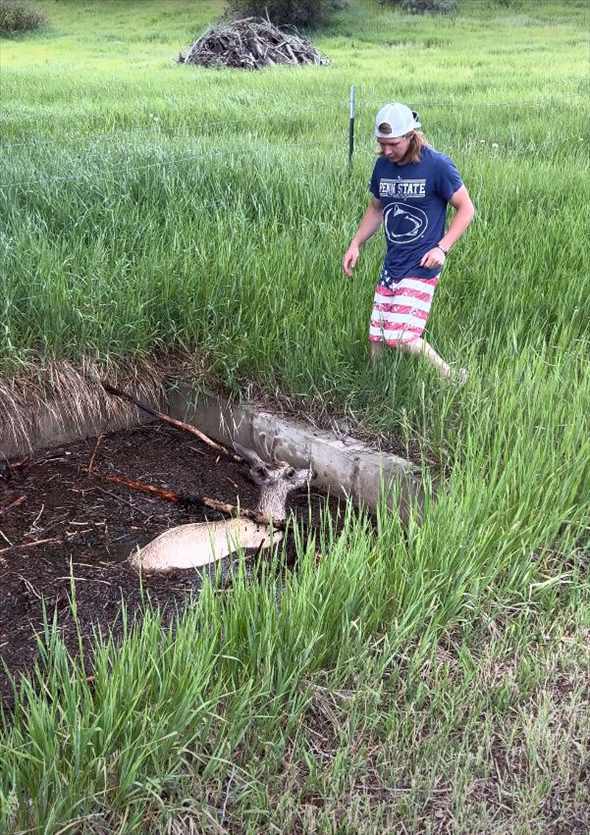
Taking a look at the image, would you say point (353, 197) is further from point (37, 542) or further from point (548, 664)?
point (548, 664)

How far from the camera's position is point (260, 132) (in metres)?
9.23

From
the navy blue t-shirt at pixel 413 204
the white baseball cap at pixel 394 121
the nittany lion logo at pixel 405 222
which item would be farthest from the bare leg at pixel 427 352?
the white baseball cap at pixel 394 121

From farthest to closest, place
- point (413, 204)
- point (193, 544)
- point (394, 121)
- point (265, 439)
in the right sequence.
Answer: point (265, 439) < point (413, 204) < point (394, 121) < point (193, 544)

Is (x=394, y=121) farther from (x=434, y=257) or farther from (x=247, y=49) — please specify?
(x=247, y=49)

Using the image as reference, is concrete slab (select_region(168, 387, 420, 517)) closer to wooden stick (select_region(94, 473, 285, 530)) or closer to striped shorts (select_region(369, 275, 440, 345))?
wooden stick (select_region(94, 473, 285, 530))

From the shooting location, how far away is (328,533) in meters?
3.46

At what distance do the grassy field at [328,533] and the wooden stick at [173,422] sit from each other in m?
0.17

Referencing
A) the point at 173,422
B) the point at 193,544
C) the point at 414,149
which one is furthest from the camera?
the point at 173,422

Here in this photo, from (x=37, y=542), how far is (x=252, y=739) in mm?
1480

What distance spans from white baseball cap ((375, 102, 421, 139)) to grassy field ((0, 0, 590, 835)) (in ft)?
2.74

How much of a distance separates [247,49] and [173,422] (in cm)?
1736

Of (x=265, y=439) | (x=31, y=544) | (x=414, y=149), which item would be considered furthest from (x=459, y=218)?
(x=31, y=544)

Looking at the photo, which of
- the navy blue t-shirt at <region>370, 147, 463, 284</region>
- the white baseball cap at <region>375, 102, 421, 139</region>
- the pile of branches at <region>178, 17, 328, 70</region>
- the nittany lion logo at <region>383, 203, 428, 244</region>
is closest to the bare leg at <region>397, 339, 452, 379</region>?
the navy blue t-shirt at <region>370, 147, 463, 284</region>

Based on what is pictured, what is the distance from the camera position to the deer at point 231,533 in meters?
3.09
